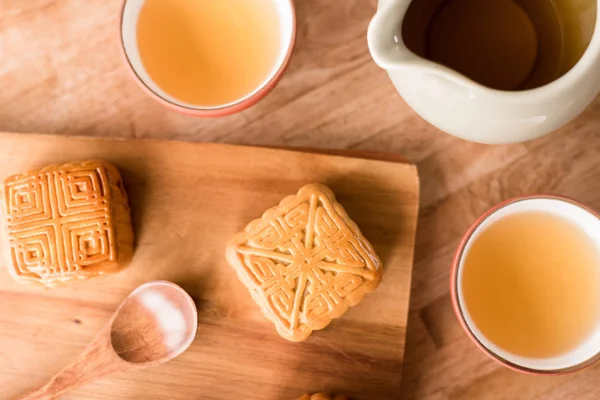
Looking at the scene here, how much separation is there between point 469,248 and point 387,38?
13.7 inches

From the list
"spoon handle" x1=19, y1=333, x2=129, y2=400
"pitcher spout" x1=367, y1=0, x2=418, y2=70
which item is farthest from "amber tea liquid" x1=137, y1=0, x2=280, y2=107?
"spoon handle" x1=19, y1=333, x2=129, y2=400

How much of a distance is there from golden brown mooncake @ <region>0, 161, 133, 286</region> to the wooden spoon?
0.28 ft

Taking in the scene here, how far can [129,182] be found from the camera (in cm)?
99

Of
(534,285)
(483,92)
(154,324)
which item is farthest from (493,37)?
(154,324)

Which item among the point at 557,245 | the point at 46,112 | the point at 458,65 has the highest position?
the point at 458,65

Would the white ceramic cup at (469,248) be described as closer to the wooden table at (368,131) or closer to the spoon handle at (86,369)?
the wooden table at (368,131)

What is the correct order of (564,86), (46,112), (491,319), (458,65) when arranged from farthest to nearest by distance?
(46,112) → (491,319) → (458,65) → (564,86)

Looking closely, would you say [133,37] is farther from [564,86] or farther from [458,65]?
[564,86]

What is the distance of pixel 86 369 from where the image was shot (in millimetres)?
968

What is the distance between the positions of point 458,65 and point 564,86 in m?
0.21

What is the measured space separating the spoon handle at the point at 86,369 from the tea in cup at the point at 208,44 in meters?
0.42

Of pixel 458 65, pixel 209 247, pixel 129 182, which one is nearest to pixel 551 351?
pixel 458 65

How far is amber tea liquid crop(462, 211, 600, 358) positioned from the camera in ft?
2.92

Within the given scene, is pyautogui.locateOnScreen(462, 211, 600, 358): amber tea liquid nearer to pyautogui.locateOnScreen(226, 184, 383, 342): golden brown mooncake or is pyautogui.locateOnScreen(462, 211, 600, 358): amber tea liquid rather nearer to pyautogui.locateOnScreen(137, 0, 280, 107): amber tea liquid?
pyautogui.locateOnScreen(226, 184, 383, 342): golden brown mooncake
